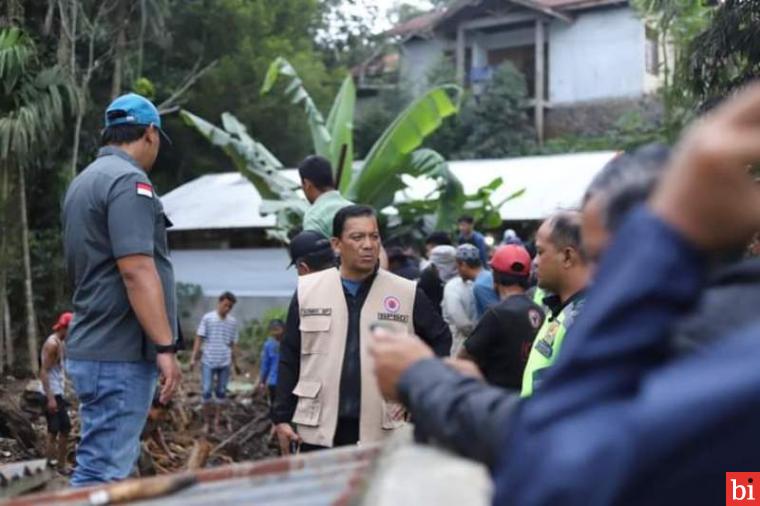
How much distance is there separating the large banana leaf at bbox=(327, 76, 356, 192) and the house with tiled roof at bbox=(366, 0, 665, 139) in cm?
1522

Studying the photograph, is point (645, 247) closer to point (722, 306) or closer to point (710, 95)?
point (722, 306)

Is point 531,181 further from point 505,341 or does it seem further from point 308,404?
point 308,404

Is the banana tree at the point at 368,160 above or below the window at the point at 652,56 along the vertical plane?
below

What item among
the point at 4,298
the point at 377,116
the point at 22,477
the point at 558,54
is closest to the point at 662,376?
the point at 22,477

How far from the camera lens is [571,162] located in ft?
56.5

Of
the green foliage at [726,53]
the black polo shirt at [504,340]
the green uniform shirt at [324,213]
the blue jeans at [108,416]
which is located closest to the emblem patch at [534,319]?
the black polo shirt at [504,340]

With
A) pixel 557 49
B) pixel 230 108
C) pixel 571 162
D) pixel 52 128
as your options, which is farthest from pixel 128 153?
pixel 557 49

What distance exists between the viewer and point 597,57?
2642cm

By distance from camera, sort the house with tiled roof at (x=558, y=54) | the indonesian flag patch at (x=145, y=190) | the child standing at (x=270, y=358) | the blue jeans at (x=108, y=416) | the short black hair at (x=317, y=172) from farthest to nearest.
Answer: the house with tiled roof at (x=558, y=54) < the child standing at (x=270, y=358) < the short black hair at (x=317, y=172) < the indonesian flag patch at (x=145, y=190) < the blue jeans at (x=108, y=416)

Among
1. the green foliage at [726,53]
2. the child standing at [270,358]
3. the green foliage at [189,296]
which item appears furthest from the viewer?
the green foliage at [189,296]

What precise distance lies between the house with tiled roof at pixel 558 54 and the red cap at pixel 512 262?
70.4 feet

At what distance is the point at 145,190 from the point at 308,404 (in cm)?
110

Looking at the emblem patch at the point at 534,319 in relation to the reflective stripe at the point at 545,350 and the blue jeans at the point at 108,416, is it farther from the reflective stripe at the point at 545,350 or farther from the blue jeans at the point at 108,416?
the blue jeans at the point at 108,416

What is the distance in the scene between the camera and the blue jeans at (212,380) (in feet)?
36.4
